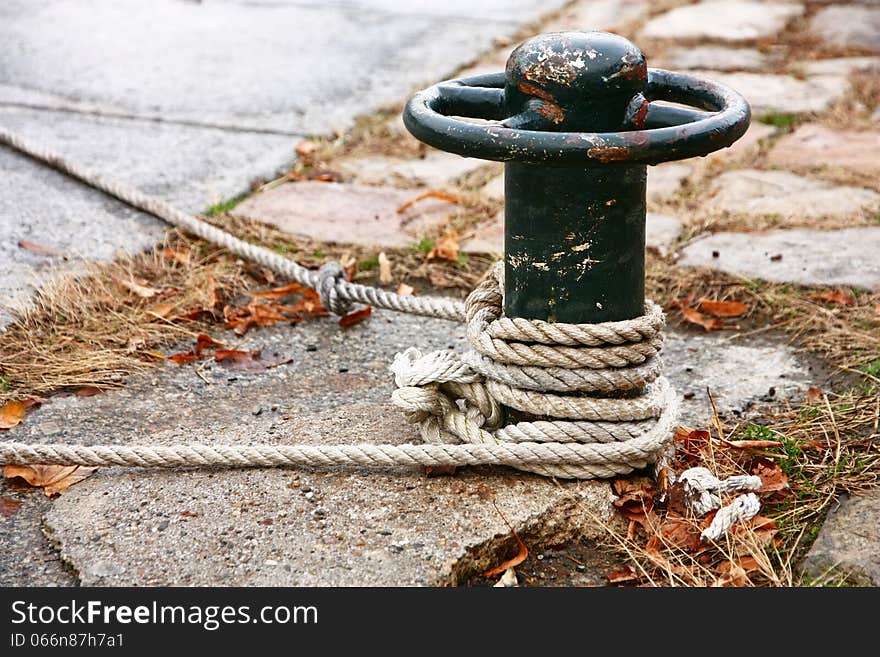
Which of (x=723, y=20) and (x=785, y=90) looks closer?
(x=785, y=90)

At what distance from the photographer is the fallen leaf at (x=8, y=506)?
5.38ft

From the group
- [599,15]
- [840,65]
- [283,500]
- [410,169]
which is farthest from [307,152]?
[840,65]

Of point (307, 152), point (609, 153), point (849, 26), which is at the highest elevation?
point (609, 153)

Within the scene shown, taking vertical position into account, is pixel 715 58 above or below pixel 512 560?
below

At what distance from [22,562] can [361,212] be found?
161 cm

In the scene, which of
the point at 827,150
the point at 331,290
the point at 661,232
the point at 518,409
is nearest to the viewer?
the point at 518,409

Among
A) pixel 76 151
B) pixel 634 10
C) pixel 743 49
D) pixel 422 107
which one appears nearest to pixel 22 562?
pixel 422 107

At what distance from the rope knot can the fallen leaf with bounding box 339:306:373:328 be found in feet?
0.13

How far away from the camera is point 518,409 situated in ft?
5.41

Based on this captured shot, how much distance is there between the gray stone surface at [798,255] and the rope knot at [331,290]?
89 cm

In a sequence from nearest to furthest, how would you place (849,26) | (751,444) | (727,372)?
(751,444), (727,372), (849,26)

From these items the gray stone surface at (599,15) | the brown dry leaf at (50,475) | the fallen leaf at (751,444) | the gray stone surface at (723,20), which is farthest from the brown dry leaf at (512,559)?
the gray stone surface at (723,20)

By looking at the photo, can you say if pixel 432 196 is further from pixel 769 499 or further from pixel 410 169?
pixel 769 499

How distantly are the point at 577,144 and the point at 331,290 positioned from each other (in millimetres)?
1006
